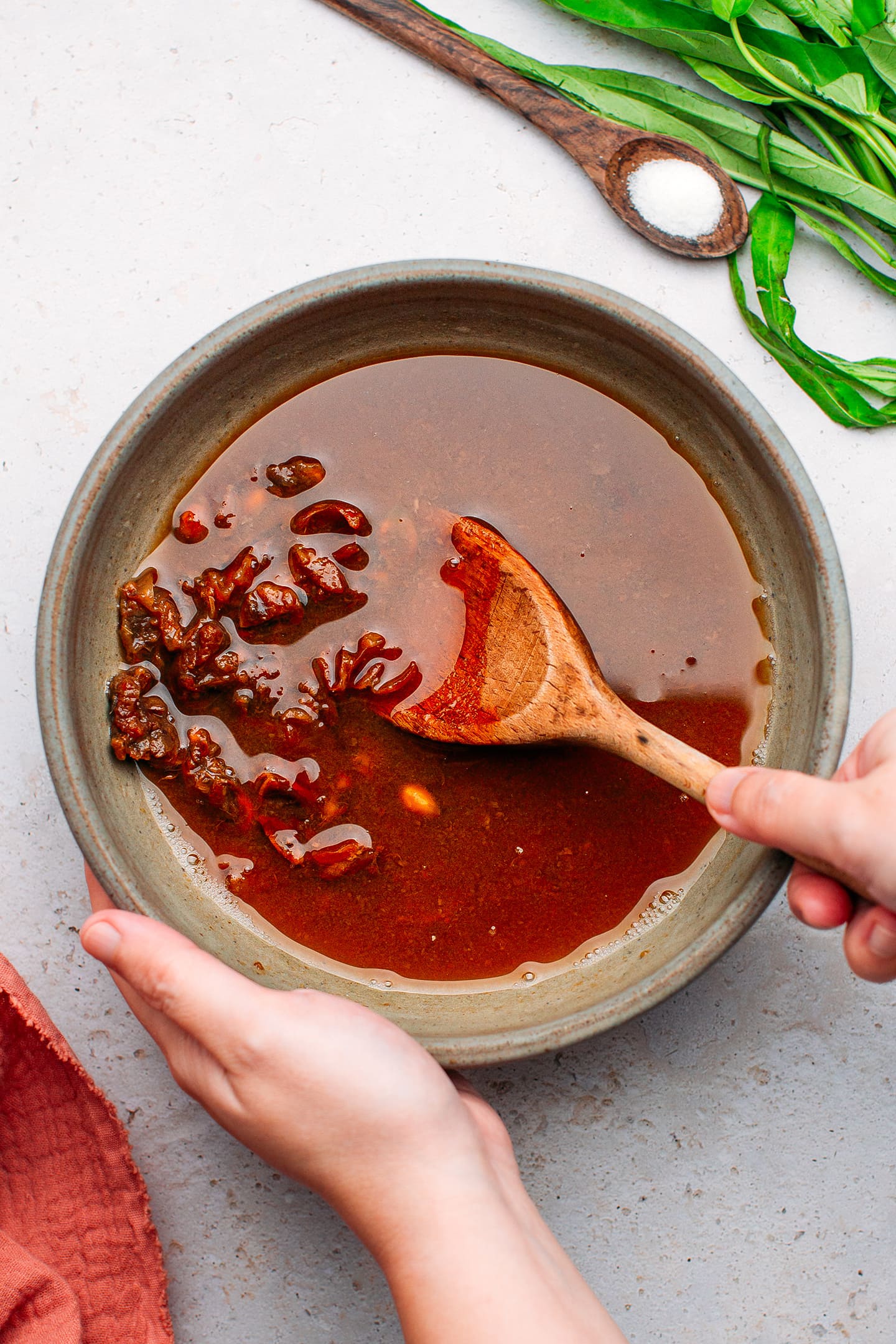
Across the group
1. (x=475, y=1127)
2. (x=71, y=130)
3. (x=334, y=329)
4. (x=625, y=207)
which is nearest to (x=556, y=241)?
(x=625, y=207)

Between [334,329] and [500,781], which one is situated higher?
[334,329]

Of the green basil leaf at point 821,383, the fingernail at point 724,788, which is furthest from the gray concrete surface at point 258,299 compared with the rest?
the fingernail at point 724,788

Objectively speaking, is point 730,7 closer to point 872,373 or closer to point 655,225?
point 655,225

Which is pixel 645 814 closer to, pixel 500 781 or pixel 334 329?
pixel 500 781

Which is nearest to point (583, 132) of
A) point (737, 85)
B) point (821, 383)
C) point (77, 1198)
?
Result: point (737, 85)

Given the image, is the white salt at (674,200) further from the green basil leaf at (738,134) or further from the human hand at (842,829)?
the human hand at (842,829)

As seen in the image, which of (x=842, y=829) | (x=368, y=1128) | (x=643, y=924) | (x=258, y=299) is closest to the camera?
(x=842, y=829)

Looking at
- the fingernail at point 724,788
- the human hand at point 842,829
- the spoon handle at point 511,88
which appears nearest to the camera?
the human hand at point 842,829
